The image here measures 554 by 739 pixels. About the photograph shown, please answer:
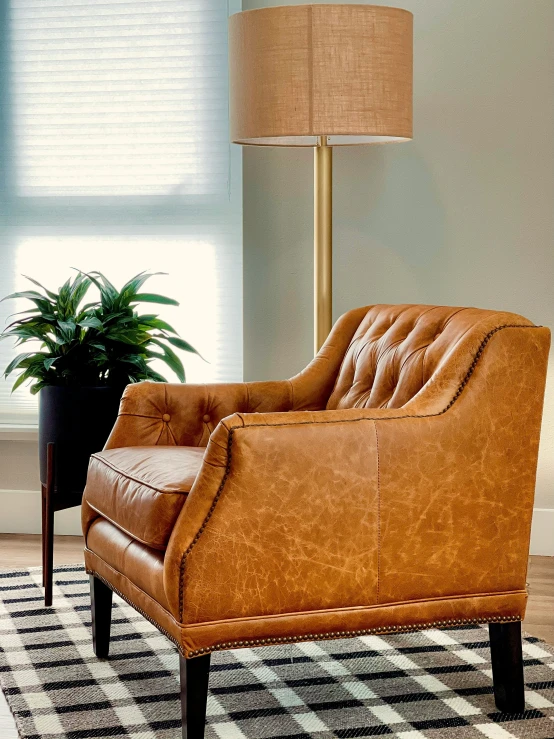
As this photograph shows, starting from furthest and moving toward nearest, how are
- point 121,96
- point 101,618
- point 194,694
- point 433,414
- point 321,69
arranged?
point 121,96 → point 321,69 → point 101,618 → point 433,414 → point 194,694

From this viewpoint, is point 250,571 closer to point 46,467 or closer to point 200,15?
point 46,467

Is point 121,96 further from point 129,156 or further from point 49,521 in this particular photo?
point 49,521

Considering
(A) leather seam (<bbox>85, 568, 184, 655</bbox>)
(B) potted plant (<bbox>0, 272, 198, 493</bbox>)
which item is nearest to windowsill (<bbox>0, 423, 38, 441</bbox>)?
(B) potted plant (<bbox>0, 272, 198, 493</bbox>)

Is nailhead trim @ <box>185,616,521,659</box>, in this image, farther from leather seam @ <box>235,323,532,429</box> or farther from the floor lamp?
the floor lamp

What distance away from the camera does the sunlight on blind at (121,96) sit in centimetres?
360

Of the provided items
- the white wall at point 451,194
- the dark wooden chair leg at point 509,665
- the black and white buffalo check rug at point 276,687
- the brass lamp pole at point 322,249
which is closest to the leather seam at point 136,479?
the black and white buffalo check rug at point 276,687

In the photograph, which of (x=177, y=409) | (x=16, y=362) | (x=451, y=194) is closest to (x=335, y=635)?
(x=177, y=409)

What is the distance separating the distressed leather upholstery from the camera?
177 cm

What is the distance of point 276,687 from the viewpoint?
7.10 ft

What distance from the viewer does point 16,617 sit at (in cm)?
268

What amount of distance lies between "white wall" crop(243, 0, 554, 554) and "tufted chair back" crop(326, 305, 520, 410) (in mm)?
888

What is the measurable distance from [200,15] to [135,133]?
47 cm

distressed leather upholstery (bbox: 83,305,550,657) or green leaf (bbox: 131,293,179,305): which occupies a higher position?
green leaf (bbox: 131,293,179,305)

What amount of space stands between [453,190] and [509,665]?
71.1 inches
